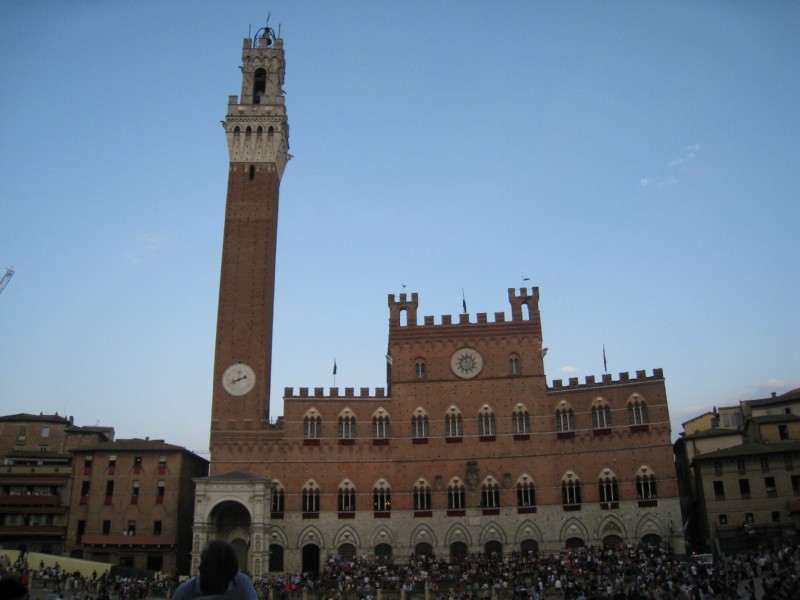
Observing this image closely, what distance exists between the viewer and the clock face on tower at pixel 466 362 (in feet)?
198

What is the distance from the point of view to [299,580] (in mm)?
50938

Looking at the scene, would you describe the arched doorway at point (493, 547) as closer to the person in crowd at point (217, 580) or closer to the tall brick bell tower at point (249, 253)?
the tall brick bell tower at point (249, 253)

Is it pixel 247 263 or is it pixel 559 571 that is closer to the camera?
pixel 559 571

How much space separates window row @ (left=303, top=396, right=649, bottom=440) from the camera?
58219 mm

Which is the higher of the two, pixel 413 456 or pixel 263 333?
pixel 263 333

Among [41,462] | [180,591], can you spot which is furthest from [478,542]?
[180,591]

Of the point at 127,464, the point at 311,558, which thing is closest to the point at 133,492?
the point at 127,464

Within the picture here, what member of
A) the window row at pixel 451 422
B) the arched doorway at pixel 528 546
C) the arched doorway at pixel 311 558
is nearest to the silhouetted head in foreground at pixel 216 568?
the arched doorway at pixel 311 558

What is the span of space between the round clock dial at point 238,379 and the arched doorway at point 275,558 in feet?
39.5

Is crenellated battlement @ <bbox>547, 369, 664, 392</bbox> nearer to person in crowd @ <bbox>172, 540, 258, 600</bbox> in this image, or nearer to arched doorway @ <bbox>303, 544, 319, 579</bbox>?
arched doorway @ <bbox>303, 544, 319, 579</bbox>

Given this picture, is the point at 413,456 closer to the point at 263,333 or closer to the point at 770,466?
the point at 263,333

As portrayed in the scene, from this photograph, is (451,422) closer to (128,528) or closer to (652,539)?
(652,539)

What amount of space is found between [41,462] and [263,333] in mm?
22112

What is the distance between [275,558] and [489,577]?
16.7 meters
